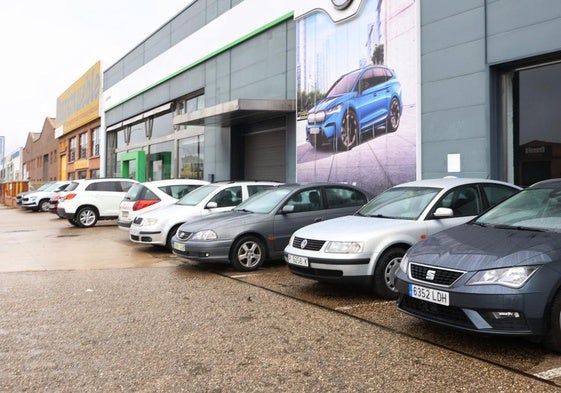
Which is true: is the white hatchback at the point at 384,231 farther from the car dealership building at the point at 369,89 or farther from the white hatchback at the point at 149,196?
the white hatchback at the point at 149,196

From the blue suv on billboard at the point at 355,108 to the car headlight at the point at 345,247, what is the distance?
24.3 feet

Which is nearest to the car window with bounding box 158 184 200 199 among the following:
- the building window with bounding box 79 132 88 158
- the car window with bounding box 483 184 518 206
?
the car window with bounding box 483 184 518 206

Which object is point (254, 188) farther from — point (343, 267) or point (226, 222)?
point (343, 267)

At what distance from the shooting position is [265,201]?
8.99 meters

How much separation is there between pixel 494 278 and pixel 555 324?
0.58m

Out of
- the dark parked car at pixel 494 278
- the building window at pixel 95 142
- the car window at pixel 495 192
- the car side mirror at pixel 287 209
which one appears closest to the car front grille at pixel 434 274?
the dark parked car at pixel 494 278

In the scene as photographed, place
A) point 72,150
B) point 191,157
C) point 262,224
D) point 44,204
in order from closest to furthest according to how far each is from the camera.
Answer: point 262,224 < point 191,157 < point 44,204 < point 72,150

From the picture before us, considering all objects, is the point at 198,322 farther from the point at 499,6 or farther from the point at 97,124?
the point at 97,124

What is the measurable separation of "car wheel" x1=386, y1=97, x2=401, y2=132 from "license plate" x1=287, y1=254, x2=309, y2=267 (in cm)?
723

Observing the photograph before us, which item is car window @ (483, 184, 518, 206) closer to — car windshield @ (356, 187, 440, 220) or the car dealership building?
car windshield @ (356, 187, 440, 220)

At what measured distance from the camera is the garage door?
1833 cm

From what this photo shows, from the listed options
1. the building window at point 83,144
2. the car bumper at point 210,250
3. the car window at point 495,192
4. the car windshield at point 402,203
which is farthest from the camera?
the building window at point 83,144

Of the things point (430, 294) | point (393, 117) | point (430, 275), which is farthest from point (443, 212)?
point (393, 117)

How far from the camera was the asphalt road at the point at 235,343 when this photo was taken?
3.70 meters
